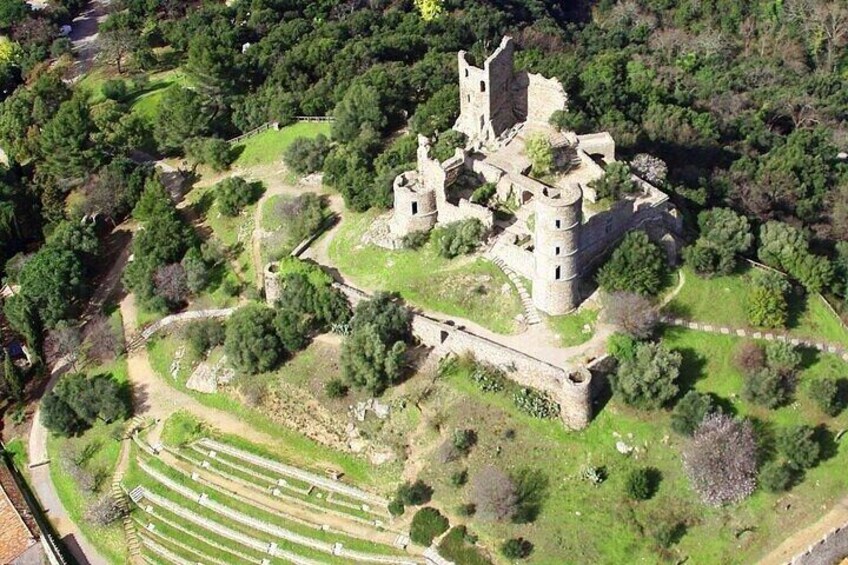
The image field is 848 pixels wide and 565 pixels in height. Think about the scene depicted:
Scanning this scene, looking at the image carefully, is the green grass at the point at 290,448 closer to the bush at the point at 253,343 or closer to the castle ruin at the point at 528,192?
the bush at the point at 253,343

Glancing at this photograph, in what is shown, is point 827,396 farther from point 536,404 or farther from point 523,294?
point 523,294

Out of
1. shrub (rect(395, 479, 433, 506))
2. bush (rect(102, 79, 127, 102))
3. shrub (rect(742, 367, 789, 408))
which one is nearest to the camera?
shrub (rect(395, 479, 433, 506))

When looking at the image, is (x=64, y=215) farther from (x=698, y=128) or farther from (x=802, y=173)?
(x=802, y=173)

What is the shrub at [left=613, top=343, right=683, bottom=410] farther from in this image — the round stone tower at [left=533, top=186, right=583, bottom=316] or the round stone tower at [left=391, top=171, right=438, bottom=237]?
the round stone tower at [left=391, top=171, right=438, bottom=237]

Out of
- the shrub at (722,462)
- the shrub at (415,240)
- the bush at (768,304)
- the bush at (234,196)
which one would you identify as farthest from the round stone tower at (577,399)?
the bush at (234,196)

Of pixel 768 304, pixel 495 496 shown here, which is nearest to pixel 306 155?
pixel 495 496

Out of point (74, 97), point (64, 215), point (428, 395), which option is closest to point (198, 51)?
point (74, 97)

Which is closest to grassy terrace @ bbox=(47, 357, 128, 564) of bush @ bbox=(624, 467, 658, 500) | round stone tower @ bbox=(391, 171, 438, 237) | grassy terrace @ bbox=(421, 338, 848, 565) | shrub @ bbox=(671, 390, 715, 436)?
grassy terrace @ bbox=(421, 338, 848, 565)
